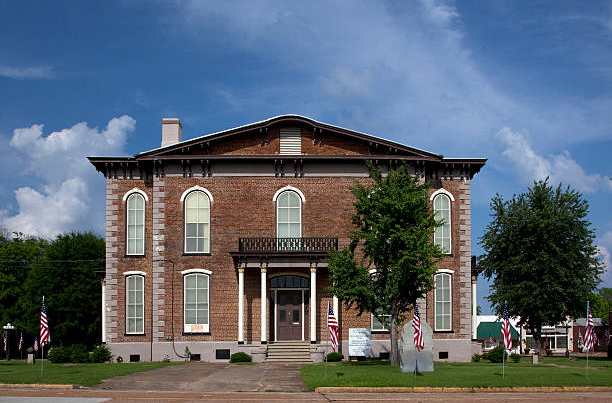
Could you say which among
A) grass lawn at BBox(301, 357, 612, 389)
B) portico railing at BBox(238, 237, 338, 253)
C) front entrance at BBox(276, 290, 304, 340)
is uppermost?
portico railing at BBox(238, 237, 338, 253)

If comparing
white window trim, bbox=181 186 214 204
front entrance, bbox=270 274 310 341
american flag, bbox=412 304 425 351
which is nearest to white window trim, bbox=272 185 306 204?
white window trim, bbox=181 186 214 204

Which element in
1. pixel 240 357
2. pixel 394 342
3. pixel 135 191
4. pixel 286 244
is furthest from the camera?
pixel 135 191

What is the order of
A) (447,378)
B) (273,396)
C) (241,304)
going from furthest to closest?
(241,304)
(447,378)
(273,396)

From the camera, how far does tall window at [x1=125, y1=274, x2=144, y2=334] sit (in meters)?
46.0

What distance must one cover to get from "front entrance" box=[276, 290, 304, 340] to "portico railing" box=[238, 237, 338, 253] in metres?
2.67

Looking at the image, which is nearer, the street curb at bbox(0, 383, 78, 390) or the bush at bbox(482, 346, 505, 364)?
the street curb at bbox(0, 383, 78, 390)

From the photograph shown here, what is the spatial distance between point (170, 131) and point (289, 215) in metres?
9.12

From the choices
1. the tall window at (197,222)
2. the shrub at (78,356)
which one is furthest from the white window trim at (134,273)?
the shrub at (78,356)

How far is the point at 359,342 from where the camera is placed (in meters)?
44.3

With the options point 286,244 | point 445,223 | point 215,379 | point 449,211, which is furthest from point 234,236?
point 215,379

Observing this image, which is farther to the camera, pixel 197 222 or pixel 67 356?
pixel 197 222

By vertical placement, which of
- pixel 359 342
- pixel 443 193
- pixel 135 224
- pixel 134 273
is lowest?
pixel 359 342

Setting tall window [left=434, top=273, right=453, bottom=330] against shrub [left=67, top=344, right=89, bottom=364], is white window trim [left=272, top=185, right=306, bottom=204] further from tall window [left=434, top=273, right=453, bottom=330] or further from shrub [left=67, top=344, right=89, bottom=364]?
shrub [left=67, top=344, right=89, bottom=364]

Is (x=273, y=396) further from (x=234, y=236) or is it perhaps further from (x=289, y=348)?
(x=234, y=236)
